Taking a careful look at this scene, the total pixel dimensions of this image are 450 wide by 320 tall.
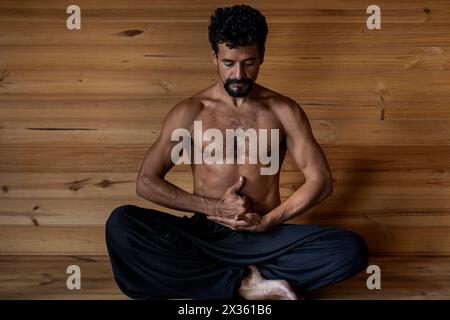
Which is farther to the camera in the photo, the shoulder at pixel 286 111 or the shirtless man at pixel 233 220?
the shoulder at pixel 286 111

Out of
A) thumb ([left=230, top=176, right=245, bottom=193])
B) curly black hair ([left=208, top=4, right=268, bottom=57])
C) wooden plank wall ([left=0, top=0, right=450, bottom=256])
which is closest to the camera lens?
curly black hair ([left=208, top=4, right=268, bottom=57])

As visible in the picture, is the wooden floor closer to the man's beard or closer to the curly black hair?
the man's beard

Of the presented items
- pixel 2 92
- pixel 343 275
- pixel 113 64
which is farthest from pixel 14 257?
pixel 343 275

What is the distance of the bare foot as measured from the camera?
2.83 m

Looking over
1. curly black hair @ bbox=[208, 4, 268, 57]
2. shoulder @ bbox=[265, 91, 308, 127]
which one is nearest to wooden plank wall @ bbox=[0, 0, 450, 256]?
shoulder @ bbox=[265, 91, 308, 127]

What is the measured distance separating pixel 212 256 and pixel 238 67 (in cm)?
75

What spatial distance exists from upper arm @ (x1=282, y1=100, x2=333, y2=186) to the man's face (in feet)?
0.76

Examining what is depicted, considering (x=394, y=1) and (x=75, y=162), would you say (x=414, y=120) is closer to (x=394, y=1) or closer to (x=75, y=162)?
(x=394, y=1)

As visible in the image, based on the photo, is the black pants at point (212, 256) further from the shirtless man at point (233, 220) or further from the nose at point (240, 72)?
the nose at point (240, 72)

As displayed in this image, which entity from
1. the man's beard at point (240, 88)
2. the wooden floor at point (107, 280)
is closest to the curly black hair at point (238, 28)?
the man's beard at point (240, 88)

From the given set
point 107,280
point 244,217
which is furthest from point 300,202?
point 107,280

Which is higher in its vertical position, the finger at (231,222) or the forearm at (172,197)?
the forearm at (172,197)

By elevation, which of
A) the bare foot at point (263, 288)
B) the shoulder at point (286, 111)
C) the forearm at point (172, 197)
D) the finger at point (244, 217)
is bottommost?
the bare foot at point (263, 288)

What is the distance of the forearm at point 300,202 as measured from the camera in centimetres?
289
